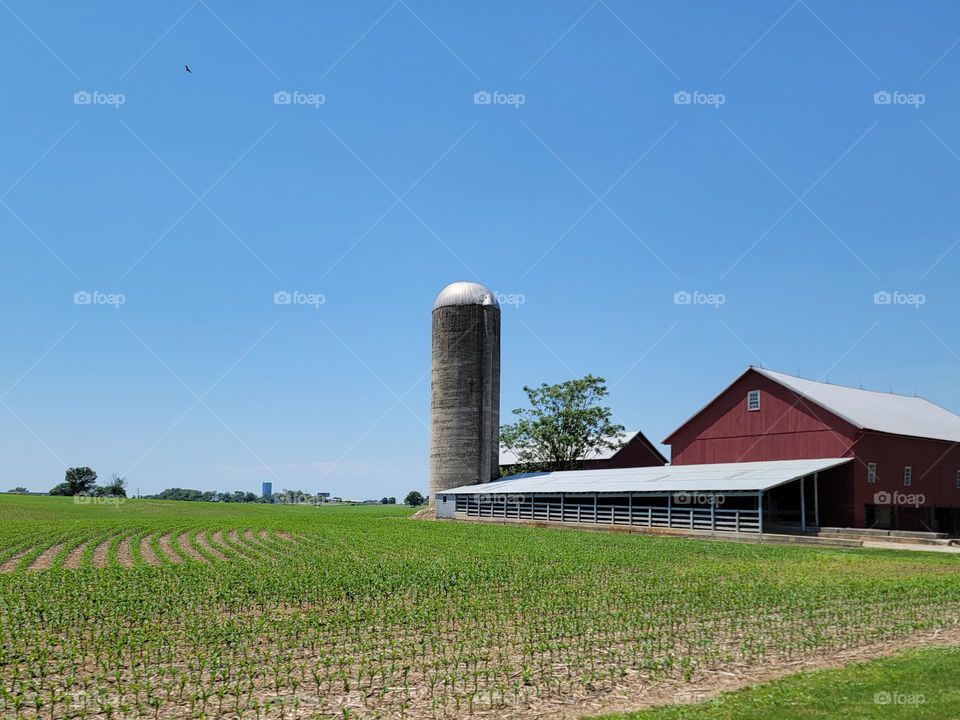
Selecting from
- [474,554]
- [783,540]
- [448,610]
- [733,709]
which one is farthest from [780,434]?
[733,709]

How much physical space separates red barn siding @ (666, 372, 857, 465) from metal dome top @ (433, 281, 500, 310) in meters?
22.7

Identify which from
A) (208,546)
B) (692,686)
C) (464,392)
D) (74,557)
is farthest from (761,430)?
(692,686)

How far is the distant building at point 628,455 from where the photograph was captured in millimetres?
71875

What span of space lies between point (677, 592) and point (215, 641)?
34.1ft

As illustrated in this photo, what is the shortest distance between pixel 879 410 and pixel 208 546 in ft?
124

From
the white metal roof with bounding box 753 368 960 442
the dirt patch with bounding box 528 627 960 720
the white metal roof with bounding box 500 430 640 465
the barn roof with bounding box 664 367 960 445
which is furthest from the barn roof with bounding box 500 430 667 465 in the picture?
the dirt patch with bounding box 528 627 960 720

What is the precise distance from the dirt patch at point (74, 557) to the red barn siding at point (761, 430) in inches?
1374

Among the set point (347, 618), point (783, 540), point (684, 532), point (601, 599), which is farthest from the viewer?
point (684, 532)

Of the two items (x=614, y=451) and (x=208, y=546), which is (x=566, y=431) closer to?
(x=614, y=451)

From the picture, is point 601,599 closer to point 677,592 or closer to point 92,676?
point 677,592

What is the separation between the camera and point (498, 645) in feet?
39.4

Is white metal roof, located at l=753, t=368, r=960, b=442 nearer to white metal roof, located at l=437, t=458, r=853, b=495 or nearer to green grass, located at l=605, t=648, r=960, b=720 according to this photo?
white metal roof, located at l=437, t=458, r=853, b=495

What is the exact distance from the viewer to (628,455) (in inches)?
2852

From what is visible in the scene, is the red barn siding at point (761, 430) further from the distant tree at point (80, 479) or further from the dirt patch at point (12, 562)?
the distant tree at point (80, 479)
